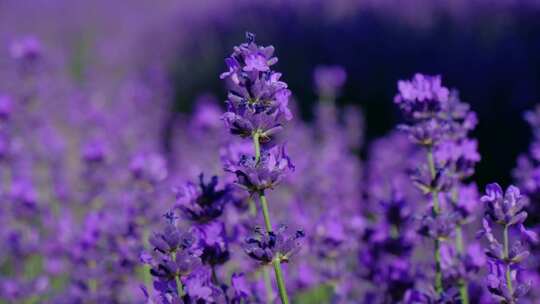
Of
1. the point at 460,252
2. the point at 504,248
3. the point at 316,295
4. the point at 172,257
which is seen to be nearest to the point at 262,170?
the point at 172,257

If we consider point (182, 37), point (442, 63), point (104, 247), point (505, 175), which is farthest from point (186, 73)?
point (104, 247)

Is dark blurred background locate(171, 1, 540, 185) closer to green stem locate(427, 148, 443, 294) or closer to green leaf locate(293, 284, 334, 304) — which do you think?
green leaf locate(293, 284, 334, 304)

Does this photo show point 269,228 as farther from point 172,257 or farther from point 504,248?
point 504,248

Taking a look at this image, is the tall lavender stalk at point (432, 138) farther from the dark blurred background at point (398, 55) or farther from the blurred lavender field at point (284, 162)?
the dark blurred background at point (398, 55)

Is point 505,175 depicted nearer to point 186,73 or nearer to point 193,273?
point 193,273

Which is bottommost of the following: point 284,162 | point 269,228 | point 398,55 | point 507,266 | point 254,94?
point 507,266

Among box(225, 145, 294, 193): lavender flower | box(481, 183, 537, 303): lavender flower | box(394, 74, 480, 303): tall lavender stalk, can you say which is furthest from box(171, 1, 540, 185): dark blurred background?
box(225, 145, 294, 193): lavender flower
